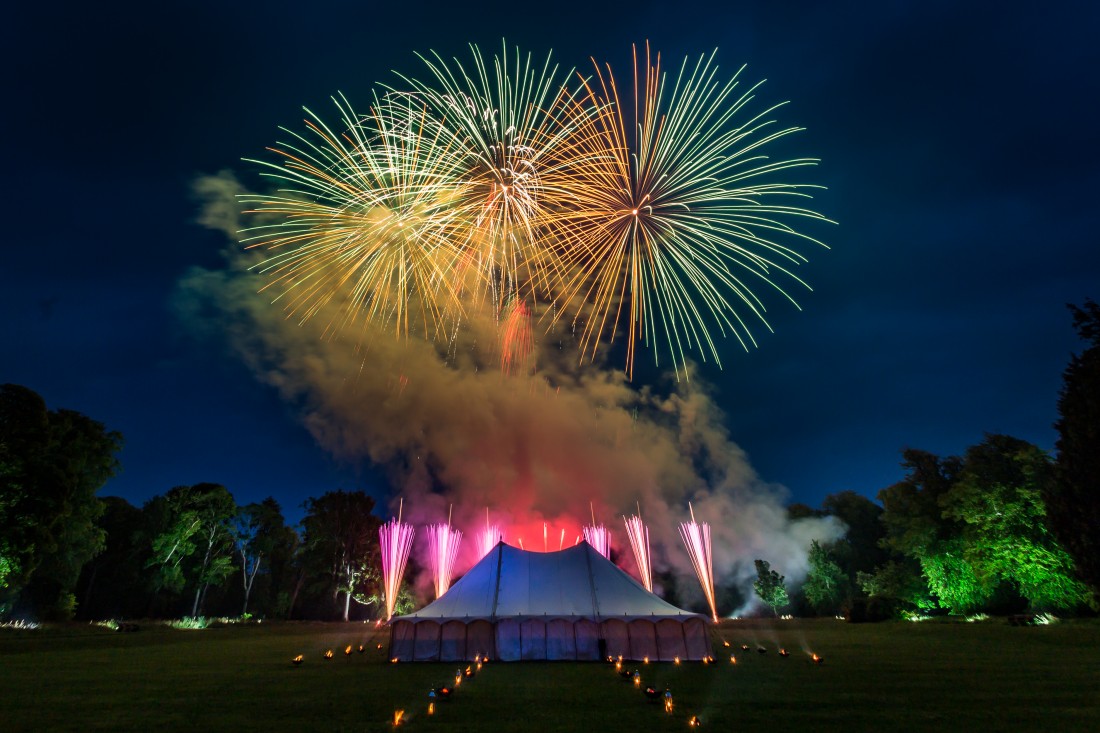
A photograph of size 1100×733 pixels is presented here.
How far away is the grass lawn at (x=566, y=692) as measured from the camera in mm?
9109

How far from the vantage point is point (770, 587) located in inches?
2223

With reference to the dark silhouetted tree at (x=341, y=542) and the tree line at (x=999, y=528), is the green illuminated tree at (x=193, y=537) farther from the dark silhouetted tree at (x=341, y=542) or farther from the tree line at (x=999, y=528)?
the tree line at (x=999, y=528)

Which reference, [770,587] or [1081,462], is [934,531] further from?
[770,587]

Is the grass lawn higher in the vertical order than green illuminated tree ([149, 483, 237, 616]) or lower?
lower

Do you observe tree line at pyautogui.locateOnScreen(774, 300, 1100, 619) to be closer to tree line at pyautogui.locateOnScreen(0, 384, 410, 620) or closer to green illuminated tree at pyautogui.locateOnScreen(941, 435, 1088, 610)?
green illuminated tree at pyautogui.locateOnScreen(941, 435, 1088, 610)

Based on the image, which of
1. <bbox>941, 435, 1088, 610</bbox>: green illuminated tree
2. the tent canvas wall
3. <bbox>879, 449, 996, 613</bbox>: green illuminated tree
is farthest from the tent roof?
<bbox>879, 449, 996, 613</bbox>: green illuminated tree

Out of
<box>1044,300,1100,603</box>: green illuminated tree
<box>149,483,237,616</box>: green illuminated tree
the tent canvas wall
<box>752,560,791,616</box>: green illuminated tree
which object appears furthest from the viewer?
<box>752,560,791,616</box>: green illuminated tree

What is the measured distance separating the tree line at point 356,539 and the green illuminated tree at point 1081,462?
0.21ft

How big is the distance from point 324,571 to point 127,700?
47.9 meters

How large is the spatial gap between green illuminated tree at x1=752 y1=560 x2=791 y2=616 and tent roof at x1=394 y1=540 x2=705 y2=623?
4230cm

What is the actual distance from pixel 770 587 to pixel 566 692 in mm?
51608

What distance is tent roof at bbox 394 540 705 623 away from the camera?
20.0 m

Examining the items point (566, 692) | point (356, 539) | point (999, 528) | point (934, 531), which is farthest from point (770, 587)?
point (566, 692)

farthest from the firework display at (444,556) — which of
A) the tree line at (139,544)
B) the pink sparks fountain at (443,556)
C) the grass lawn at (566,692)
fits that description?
the grass lawn at (566,692)
